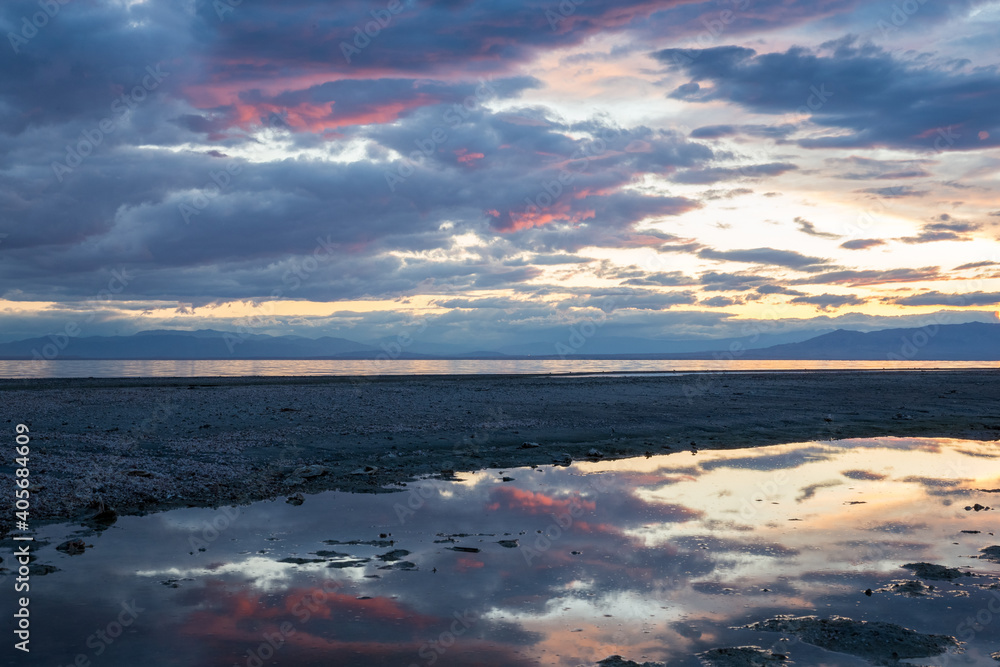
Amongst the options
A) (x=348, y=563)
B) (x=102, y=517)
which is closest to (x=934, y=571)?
(x=348, y=563)

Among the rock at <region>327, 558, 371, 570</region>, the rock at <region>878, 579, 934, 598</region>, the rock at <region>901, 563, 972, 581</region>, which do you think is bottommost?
the rock at <region>901, 563, 972, 581</region>

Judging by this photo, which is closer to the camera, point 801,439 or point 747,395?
point 801,439

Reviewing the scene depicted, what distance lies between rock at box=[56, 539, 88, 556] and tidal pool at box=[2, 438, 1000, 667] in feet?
0.51

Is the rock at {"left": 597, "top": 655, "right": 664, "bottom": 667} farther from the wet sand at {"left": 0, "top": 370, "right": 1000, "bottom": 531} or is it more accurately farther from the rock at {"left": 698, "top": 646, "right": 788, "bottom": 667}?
the wet sand at {"left": 0, "top": 370, "right": 1000, "bottom": 531}

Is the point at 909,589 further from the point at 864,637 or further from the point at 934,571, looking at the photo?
the point at 864,637

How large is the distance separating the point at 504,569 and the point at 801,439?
22.9 meters

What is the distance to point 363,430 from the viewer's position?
94.4ft

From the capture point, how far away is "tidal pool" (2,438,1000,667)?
8406mm

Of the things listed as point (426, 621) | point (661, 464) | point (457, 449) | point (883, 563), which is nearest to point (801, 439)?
point (661, 464)

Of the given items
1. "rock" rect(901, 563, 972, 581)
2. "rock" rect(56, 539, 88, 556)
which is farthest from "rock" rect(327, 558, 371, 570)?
"rock" rect(901, 563, 972, 581)

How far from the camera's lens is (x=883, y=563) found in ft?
38.8

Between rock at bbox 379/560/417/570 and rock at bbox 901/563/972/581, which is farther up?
rock at bbox 379/560/417/570

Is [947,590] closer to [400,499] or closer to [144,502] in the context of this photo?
[400,499]

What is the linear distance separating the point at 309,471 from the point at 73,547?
8043mm
